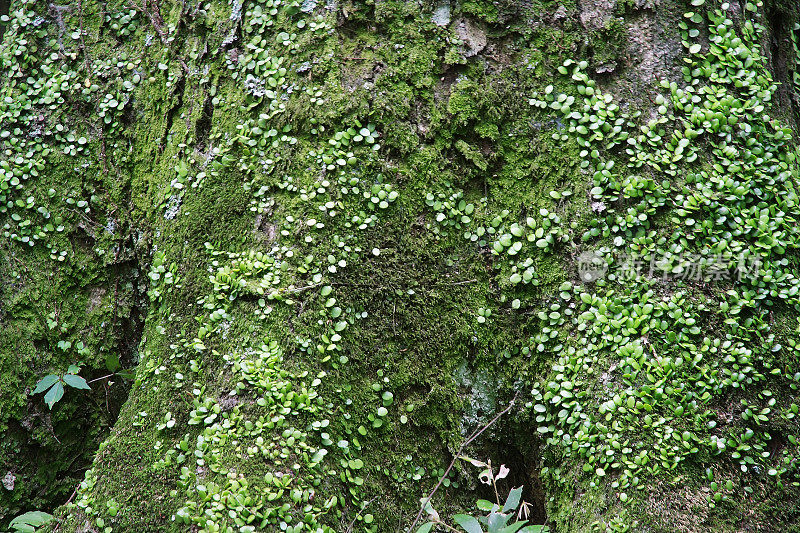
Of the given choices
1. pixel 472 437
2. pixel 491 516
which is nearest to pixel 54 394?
pixel 472 437

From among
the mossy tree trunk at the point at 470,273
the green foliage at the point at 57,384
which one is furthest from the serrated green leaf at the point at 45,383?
the mossy tree trunk at the point at 470,273

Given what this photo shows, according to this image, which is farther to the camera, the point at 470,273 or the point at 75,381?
the point at 75,381

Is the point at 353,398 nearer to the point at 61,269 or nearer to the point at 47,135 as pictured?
the point at 61,269

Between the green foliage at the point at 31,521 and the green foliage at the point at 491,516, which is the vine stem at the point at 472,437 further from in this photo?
the green foliage at the point at 31,521

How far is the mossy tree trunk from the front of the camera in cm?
209

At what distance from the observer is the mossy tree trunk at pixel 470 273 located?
209cm

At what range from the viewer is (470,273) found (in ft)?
8.00

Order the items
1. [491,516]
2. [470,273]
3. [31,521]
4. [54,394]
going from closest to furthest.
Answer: [491,516] → [31,521] → [470,273] → [54,394]

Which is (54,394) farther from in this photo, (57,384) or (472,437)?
(472,437)

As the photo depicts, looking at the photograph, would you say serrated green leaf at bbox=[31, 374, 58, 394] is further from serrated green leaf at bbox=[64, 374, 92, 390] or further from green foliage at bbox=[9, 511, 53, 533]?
green foliage at bbox=[9, 511, 53, 533]

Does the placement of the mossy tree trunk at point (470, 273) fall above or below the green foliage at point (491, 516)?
above

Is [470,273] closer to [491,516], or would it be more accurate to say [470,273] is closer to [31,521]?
[491,516]

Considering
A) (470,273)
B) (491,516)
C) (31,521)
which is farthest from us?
(470,273)

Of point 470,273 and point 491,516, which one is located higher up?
point 470,273
